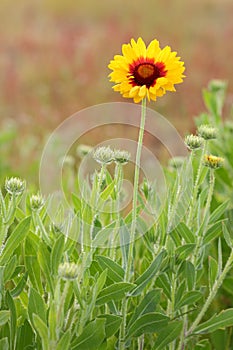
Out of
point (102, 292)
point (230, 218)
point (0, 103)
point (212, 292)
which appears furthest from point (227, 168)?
point (0, 103)

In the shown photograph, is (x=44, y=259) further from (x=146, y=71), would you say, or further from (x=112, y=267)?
(x=146, y=71)

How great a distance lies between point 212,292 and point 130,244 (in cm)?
20

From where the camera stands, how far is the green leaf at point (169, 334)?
1.21m

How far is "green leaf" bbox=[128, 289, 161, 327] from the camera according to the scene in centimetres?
120

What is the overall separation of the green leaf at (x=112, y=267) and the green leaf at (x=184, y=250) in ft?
0.40

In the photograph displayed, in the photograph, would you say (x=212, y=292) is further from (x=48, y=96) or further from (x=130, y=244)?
(x=48, y=96)

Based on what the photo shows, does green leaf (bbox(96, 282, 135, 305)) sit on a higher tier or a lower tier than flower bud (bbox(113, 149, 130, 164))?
lower

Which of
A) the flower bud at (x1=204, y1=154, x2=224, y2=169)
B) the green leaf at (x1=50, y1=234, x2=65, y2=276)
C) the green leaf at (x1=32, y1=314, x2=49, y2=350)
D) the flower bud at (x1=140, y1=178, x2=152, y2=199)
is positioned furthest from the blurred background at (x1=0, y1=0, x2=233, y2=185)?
the green leaf at (x1=32, y1=314, x2=49, y2=350)

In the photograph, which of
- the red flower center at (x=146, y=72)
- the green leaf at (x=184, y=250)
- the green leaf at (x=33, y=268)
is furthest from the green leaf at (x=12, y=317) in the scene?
the red flower center at (x=146, y=72)

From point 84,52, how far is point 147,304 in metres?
6.33

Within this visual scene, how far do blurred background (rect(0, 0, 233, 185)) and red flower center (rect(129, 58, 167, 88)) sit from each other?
2986 millimetres

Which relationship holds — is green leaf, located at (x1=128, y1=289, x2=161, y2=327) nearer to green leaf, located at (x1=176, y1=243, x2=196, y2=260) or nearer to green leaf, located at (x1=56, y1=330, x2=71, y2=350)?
green leaf, located at (x1=176, y1=243, x2=196, y2=260)

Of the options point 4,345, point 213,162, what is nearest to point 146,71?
point 213,162

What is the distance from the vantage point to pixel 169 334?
1.21 m
